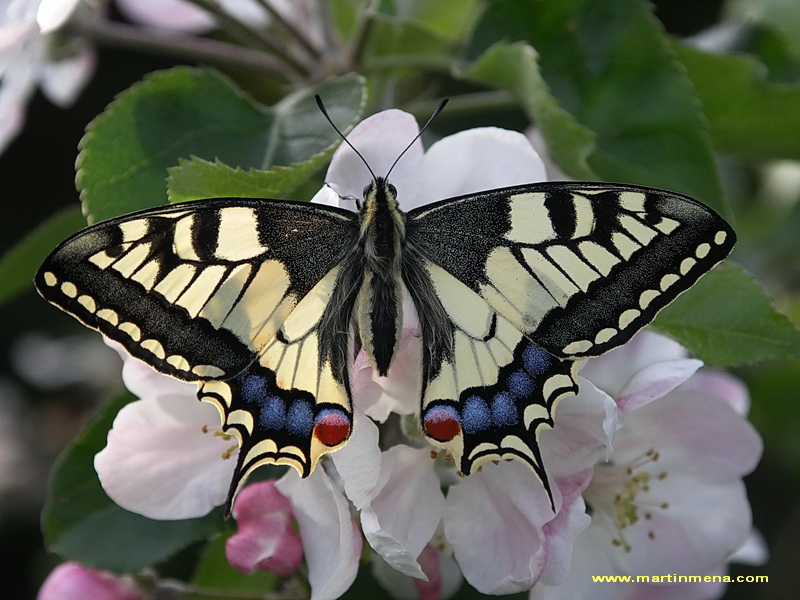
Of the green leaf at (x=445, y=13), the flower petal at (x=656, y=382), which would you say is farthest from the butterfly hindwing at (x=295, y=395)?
the green leaf at (x=445, y=13)

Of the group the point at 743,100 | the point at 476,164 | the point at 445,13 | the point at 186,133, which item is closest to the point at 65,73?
the point at 186,133

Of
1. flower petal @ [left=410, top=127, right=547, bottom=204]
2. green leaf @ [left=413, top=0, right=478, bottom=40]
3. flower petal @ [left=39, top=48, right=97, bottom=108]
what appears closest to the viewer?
flower petal @ [left=410, top=127, right=547, bottom=204]

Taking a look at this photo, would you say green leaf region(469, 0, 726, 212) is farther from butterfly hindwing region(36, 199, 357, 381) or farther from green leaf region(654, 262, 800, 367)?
butterfly hindwing region(36, 199, 357, 381)

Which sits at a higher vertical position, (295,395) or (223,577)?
(295,395)

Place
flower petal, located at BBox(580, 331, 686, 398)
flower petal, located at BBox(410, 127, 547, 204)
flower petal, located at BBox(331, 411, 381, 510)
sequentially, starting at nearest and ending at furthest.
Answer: flower petal, located at BBox(331, 411, 381, 510), flower petal, located at BBox(410, 127, 547, 204), flower petal, located at BBox(580, 331, 686, 398)

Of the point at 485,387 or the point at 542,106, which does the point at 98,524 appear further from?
the point at 542,106

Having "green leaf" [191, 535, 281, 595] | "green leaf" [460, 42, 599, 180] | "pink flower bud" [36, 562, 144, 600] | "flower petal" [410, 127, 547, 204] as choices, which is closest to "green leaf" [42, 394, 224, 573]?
"pink flower bud" [36, 562, 144, 600]
